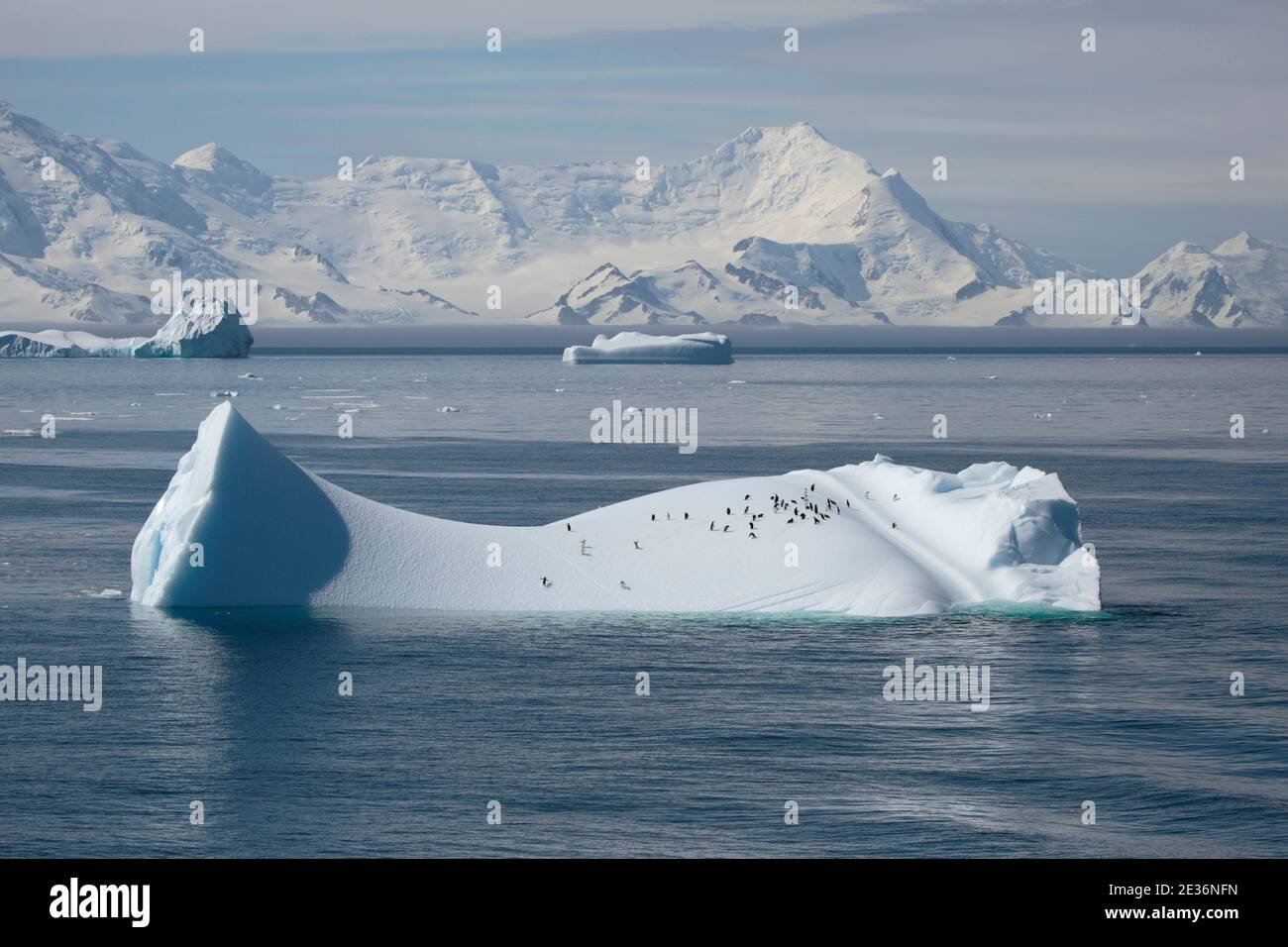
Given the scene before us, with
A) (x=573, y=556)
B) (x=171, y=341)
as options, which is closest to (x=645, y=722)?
(x=573, y=556)

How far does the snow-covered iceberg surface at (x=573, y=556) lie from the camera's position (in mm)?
40250

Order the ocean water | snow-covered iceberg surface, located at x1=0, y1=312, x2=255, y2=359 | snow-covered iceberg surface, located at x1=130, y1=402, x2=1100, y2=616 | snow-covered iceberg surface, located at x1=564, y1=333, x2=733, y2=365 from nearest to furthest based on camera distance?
the ocean water → snow-covered iceberg surface, located at x1=130, y1=402, x2=1100, y2=616 → snow-covered iceberg surface, located at x1=0, y1=312, x2=255, y2=359 → snow-covered iceberg surface, located at x1=564, y1=333, x2=733, y2=365

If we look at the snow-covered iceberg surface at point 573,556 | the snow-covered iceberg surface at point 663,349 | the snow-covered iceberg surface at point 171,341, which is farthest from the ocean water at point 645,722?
the snow-covered iceberg surface at point 171,341

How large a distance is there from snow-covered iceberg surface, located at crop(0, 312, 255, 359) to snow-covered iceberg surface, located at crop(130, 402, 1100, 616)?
149232 millimetres

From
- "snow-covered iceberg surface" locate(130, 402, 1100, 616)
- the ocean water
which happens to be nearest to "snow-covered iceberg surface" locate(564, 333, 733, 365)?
the ocean water

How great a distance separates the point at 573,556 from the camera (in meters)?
41.5

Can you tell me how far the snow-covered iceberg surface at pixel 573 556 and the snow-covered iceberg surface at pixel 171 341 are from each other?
490ft

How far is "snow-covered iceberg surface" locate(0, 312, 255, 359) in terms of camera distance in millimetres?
188875

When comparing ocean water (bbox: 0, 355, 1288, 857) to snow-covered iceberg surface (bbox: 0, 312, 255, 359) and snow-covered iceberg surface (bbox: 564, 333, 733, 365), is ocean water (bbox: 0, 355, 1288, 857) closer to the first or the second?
snow-covered iceberg surface (bbox: 564, 333, 733, 365)

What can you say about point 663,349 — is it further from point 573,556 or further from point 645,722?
point 645,722

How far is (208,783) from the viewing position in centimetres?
2727

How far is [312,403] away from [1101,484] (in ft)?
244

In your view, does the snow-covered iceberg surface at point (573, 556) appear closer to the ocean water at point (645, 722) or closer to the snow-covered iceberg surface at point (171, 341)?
the ocean water at point (645, 722)
